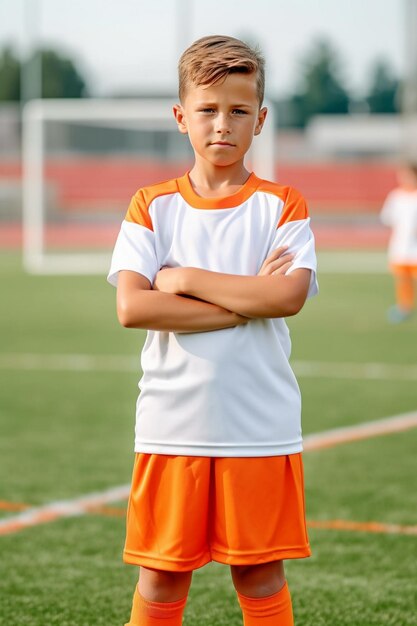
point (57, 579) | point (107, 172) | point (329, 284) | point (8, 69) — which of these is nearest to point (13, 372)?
point (57, 579)

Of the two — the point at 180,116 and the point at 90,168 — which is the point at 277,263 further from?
the point at 90,168

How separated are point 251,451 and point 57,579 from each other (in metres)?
1.56

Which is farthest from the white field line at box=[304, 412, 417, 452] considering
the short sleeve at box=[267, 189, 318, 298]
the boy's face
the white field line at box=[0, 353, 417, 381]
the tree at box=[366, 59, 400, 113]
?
the tree at box=[366, 59, 400, 113]

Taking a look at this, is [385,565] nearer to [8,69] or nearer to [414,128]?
[414,128]

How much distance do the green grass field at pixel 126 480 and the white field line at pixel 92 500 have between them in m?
0.06

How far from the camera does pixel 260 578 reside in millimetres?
2719

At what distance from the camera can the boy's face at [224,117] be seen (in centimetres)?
265

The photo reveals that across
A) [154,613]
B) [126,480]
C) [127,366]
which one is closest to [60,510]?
[126,480]

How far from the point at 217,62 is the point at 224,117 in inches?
4.7

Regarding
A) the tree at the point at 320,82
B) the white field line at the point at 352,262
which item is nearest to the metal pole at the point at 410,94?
the white field line at the point at 352,262

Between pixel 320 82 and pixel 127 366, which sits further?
pixel 320 82

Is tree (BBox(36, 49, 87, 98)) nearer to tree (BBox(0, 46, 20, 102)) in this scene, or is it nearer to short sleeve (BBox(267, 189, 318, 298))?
tree (BBox(0, 46, 20, 102))

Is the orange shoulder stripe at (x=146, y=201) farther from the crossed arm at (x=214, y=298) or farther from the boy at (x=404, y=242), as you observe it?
the boy at (x=404, y=242)

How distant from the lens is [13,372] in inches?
354
